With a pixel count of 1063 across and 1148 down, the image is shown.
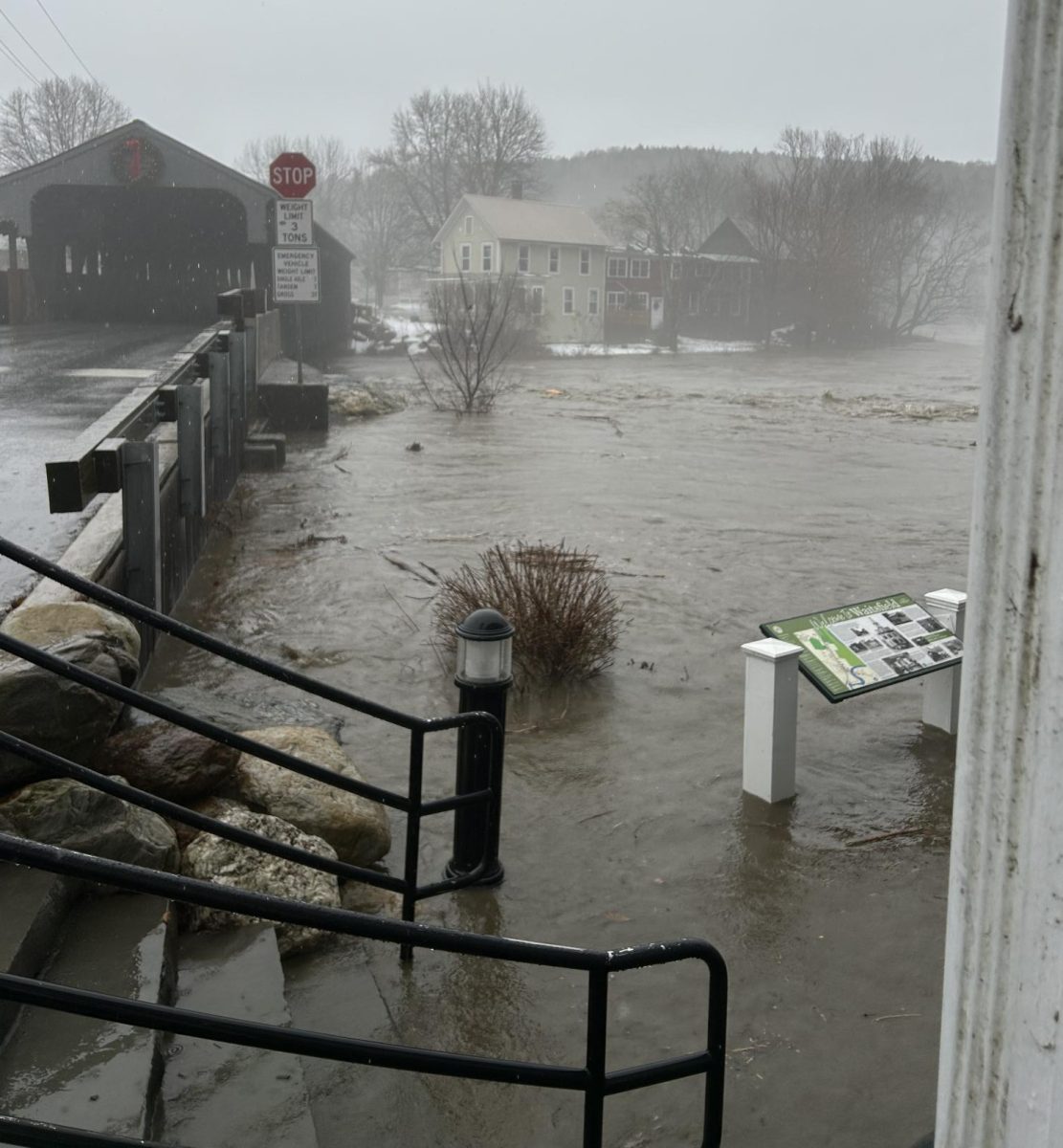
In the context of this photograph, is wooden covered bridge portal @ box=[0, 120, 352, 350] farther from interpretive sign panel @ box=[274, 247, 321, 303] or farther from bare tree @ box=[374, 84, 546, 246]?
bare tree @ box=[374, 84, 546, 246]

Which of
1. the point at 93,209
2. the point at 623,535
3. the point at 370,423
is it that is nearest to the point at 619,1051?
the point at 623,535

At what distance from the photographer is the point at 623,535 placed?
1384 centimetres

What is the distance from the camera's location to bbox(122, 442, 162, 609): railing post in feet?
22.6

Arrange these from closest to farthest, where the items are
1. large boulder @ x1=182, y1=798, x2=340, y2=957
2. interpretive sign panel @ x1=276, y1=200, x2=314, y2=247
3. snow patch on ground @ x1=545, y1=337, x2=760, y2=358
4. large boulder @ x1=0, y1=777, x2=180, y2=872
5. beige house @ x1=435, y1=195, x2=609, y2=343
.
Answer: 1. large boulder @ x1=0, y1=777, x2=180, y2=872
2. large boulder @ x1=182, y1=798, x2=340, y2=957
3. interpretive sign panel @ x1=276, y1=200, x2=314, y2=247
4. snow patch on ground @ x1=545, y1=337, x2=760, y2=358
5. beige house @ x1=435, y1=195, x2=609, y2=343

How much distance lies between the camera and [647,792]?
6613 millimetres

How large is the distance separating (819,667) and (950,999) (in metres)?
4.46

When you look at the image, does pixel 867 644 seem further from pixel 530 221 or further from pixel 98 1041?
pixel 530 221

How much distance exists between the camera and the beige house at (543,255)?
68.1 m

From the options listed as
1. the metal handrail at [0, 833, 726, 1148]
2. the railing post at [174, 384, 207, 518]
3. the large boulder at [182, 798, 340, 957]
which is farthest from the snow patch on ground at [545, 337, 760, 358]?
the metal handrail at [0, 833, 726, 1148]

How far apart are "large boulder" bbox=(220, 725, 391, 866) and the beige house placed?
202ft

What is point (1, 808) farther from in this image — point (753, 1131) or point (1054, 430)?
point (1054, 430)

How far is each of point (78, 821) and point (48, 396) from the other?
11.2m

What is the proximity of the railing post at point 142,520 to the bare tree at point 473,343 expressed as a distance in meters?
17.7

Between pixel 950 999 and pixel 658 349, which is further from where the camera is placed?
pixel 658 349
